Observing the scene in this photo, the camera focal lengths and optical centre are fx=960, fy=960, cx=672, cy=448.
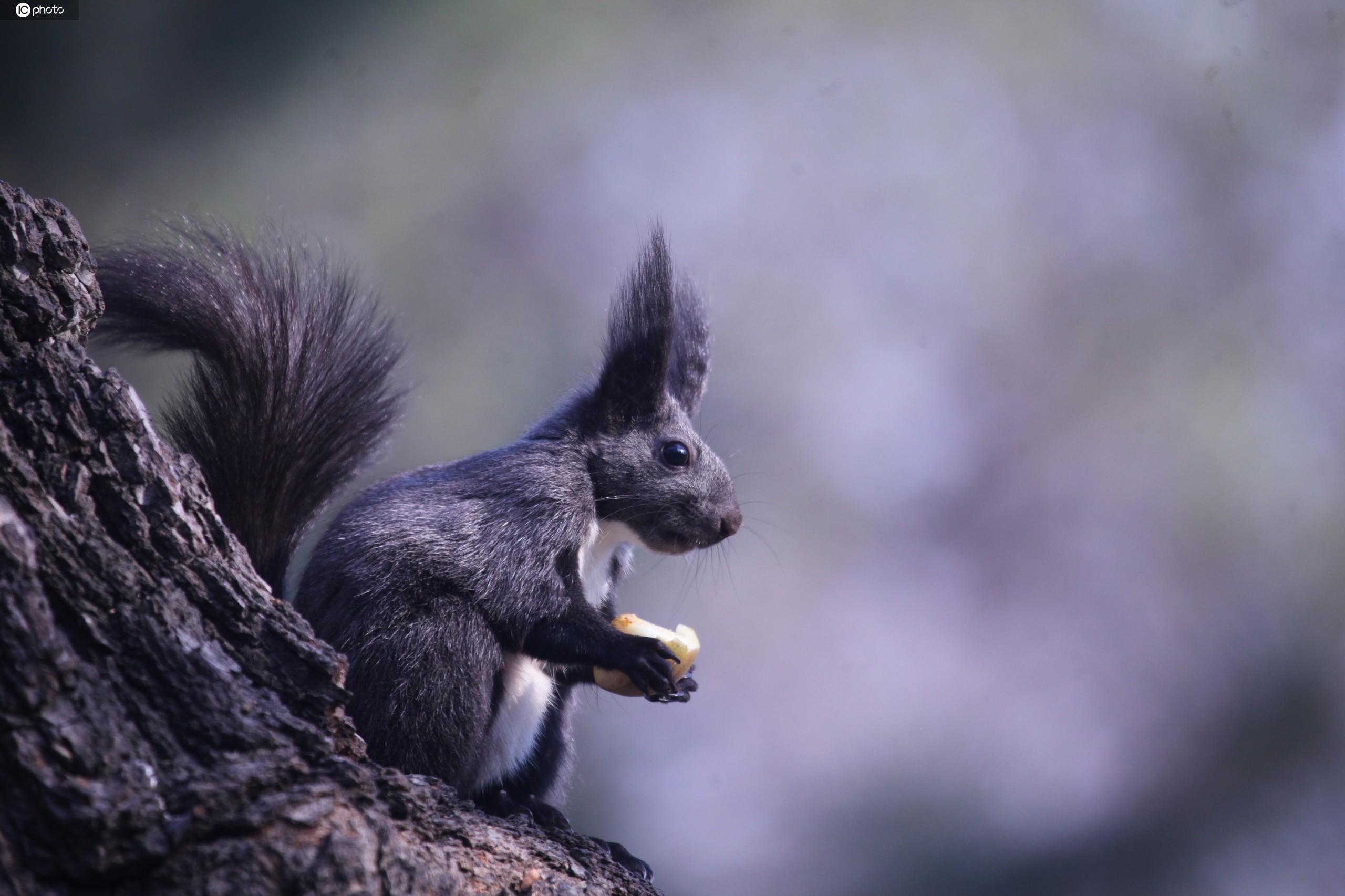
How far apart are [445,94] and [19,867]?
403cm

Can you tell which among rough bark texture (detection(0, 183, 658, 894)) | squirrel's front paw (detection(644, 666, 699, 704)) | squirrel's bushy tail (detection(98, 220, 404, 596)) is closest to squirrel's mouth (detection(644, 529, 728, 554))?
squirrel's front paw (detection(644, 666, 699, 704))

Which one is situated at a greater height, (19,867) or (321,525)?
(321,525)

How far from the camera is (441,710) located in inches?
69.9

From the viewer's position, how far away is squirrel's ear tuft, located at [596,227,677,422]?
2277 millimetres

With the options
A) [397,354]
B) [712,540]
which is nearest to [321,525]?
[397,354]

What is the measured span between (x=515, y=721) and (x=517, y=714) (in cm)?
1

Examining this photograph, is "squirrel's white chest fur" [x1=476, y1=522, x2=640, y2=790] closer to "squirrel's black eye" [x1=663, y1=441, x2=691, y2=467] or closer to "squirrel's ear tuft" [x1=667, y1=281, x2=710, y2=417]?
"squirrel's black eye" [x1=663, y1=441, x2=691, y2=467]

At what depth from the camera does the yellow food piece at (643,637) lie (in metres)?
2.02

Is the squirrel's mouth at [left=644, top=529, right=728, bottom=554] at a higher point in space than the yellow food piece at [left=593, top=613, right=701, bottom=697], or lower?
higher

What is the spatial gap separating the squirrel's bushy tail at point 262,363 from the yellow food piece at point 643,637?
681 mm

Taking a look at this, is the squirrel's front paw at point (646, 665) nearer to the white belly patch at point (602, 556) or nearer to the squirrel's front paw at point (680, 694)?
the squirrel's front paw at point (680, 694)

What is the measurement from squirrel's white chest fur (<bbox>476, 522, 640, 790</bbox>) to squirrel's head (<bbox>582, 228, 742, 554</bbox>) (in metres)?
0.14

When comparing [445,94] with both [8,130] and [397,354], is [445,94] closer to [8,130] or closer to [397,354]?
[8,130]

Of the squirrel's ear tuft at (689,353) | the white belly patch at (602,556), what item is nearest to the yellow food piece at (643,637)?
the white belly patch at (602,556)
